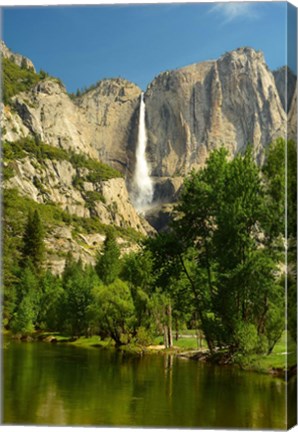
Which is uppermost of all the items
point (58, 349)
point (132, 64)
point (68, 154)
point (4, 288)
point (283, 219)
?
point (132, 64)

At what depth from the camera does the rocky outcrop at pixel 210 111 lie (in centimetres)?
619

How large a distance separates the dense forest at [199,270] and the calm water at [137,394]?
0.40m

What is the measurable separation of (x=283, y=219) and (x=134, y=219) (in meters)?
1.89

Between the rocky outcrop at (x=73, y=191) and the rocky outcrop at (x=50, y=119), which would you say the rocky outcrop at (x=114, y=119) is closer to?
the rocky outcrop at (x=50, y=119)

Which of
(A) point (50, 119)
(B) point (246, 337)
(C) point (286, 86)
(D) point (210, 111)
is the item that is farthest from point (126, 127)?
(B) point (246, 337)

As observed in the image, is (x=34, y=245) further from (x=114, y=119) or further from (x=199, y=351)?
(x=199, y=351)

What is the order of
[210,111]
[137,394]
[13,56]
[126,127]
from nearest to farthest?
1. [137,394]
2. [13,56]
3. [210,111]
4. [126,127]

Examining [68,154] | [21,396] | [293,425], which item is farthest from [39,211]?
[293,425]

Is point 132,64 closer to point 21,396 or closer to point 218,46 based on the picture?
point 218,46

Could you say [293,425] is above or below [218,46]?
below

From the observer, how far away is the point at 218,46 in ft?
20.6

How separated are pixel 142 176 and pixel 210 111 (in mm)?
1127

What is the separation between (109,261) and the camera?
24.8 feet

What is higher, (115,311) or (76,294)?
(76,294)
